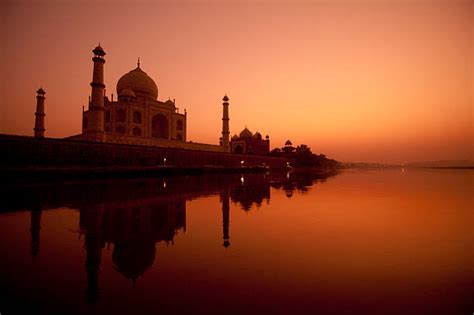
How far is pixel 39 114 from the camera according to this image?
1175 inches

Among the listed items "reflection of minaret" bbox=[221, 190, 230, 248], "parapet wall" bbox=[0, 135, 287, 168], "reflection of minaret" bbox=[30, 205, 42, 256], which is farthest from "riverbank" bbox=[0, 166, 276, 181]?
"reflection of minaret" bbox=[221, 190, 230, 248]

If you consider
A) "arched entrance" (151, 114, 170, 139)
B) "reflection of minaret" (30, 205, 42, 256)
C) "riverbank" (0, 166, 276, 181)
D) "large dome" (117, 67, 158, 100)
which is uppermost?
"large dome" (117, 67, 158, 100)

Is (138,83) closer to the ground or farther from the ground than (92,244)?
farther from the ground

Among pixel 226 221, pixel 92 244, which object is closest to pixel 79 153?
pixel 226 221

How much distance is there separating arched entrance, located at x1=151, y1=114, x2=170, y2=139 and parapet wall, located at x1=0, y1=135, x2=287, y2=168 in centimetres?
737

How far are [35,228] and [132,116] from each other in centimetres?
2833

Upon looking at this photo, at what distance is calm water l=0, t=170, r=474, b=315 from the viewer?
7.56ft

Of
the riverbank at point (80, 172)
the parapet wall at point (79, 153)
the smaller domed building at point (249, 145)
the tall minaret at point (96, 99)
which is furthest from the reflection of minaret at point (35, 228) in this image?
the smaller domed building at point (249, 145)

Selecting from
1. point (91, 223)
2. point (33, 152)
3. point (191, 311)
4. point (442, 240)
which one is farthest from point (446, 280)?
point (33, 152)

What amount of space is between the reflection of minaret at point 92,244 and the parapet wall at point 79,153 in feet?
46.4

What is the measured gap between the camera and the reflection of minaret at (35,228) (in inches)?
146

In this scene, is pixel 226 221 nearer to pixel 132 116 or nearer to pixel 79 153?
pixel 79 153

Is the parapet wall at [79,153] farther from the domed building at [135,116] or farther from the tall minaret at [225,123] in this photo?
the tall minaret at [225,123]

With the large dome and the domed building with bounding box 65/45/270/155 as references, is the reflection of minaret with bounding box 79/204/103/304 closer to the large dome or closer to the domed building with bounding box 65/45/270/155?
the domed building with bounding box 65/45/270/155
